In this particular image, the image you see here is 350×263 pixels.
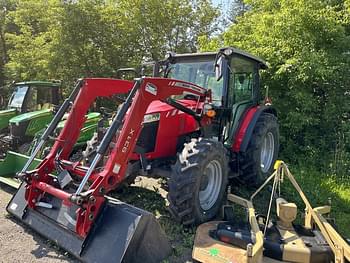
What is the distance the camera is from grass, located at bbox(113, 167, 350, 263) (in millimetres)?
3918

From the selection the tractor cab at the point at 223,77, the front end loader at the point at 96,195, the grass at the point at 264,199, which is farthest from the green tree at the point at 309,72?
the front end loader at the point at 96,195

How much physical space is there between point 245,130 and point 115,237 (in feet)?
9.32

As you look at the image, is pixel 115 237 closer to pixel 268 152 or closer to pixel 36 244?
pixel 36 244

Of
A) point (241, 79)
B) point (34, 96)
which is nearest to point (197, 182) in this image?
point (241, 79)

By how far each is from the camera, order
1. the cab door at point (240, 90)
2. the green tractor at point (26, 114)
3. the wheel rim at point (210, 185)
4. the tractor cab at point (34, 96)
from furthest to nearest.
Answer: the tractor cab at point (34, 96) < the green tractor at point (26, 114) < the cab door at point (240, 90) < the wheel rim at point (210, 185)

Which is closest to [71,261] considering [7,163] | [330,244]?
[330,244]

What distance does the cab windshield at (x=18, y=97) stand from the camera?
328 inches

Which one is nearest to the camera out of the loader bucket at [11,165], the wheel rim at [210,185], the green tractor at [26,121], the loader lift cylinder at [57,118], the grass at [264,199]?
the grass at [264,199]

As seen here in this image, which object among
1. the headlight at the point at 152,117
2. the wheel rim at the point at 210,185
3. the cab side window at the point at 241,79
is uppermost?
the cab side window at the point at 241,79

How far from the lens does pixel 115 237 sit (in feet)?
10.4

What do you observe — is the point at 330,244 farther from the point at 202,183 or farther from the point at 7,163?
the point at 7,163

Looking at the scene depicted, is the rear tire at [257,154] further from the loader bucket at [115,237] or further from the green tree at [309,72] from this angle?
the loader bucket at [115,237]

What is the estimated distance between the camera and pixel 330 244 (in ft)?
10.1

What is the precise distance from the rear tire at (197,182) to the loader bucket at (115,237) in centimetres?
57
